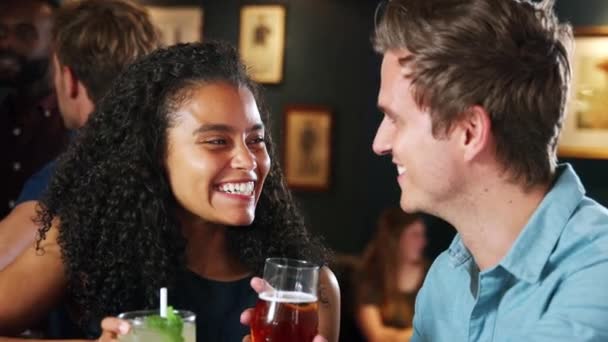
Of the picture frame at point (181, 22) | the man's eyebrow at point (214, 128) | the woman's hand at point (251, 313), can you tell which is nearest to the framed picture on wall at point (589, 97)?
the picture frame at point (181, 22)

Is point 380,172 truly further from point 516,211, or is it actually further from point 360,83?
point 516,211

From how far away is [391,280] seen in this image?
4.75 meters

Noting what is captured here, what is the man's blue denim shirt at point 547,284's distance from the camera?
1471mm

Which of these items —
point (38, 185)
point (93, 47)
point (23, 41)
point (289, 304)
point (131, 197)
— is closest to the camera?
point (289, 304)

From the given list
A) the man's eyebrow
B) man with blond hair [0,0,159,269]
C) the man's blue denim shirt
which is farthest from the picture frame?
the man's blue denim shirt

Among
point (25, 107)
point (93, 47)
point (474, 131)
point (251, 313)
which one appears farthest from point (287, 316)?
point (25, 107)

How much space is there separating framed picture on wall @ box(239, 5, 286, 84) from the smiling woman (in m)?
3.62

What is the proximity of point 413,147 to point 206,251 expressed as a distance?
634 millimetres

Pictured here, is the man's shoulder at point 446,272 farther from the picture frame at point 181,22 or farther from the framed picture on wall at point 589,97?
the picture frame at point 181,22

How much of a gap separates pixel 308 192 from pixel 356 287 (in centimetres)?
102

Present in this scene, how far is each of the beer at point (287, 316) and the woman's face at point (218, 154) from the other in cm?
33

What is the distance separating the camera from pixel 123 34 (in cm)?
258

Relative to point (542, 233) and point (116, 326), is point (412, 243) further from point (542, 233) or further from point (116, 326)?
point (116, 326)

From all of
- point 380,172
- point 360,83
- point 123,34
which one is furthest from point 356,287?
point 123,34
